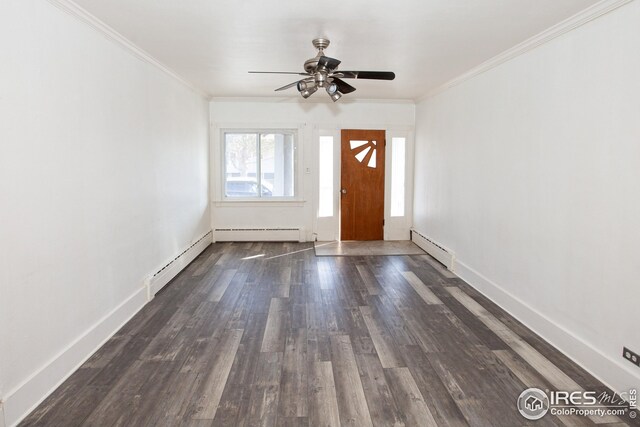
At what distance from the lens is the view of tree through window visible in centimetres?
721

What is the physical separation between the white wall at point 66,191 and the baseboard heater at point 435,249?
361cm

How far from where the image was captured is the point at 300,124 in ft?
23.4

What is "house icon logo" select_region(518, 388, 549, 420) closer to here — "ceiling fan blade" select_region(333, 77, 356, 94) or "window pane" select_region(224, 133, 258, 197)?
"ceiling fan blade" select_region(333, 77, 356, 94)

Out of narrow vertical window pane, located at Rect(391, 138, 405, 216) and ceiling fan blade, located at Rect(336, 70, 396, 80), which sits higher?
ceiling fan blade, located at Rect(336, 70, 396, 80)

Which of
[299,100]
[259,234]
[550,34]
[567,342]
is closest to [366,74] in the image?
[550,34]

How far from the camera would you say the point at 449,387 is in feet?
8.50

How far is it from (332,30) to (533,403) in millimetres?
2944

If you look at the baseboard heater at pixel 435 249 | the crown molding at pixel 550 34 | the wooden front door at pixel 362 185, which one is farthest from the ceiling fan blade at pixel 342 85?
the wooden front door at pixel 362 185

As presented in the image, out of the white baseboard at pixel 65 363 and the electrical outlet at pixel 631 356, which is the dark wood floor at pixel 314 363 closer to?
the white baseboard at pixel 65 363

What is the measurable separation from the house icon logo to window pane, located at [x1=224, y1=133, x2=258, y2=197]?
5.55m

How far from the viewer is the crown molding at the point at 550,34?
8.73ft

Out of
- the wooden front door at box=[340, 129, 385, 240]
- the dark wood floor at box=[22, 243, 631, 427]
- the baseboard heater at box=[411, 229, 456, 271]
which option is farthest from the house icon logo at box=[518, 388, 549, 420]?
the wooden front door at box=[340, 129, 385, 240]

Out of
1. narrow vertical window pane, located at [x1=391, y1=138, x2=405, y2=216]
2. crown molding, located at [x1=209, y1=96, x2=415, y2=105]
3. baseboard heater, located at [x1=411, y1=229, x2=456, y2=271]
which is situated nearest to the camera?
baseboard heater, located at [x1=411, y1=229, x2=456, y2=271]

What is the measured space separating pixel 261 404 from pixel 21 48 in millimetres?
2424
